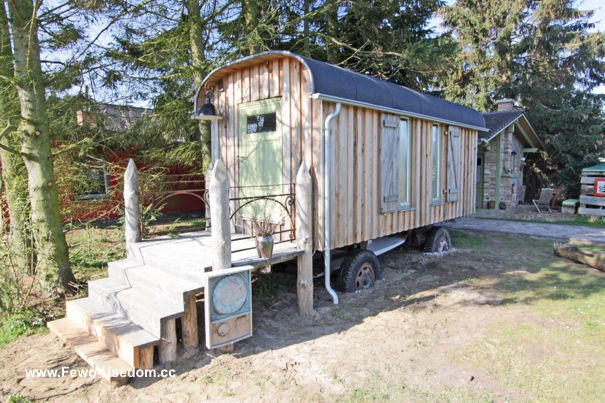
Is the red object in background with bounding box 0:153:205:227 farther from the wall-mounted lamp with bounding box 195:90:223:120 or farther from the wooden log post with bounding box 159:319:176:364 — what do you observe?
the wooden log post with bounding box 159:319:176:364

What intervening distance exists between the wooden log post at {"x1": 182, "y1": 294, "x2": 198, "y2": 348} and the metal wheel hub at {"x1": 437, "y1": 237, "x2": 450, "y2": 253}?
581 centimetres

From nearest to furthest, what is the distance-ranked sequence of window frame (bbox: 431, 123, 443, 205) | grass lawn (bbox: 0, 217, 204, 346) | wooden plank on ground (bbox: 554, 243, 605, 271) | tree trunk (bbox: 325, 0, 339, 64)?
grass lawn (bbox: 0, 217, 204, 346) < wooden plank on ground (bbox: 554, 243, 605, 271) < window frame (bbox: 431, 123, 443, 205) < tree trunk (bbox: 325, 0, 339, 64)

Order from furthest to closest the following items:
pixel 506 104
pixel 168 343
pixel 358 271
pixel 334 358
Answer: pixel 506 104 < pixel 358 271 < pixel 334 358 < pixel 168 343

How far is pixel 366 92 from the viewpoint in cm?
529

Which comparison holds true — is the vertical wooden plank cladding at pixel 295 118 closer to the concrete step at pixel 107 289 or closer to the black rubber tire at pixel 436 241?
the concrete step at pixel 107 289

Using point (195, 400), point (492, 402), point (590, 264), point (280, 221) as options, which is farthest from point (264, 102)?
point (590, 264)

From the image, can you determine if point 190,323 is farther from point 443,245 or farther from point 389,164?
point 443,245

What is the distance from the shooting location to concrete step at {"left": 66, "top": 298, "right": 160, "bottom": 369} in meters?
3.40

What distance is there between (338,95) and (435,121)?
3.05 meters

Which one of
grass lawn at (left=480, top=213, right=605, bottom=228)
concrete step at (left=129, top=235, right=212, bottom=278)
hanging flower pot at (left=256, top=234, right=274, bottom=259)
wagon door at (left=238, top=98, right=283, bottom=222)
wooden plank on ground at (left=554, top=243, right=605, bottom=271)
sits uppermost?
wagon door at (left=238, top=98, right=283, bottom=222)

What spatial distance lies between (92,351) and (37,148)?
2.99 m

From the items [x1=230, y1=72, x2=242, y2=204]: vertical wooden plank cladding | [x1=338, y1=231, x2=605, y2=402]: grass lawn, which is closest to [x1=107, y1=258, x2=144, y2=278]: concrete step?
[x1=230, y1=72, x2=242, y2=204]: vertical wooden plank cladding

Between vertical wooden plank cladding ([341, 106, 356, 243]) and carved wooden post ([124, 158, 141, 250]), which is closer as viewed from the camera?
carved wooden post ([124, 158, 141, 250])

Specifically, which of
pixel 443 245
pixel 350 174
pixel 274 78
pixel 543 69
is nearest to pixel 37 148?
pixel 274 78
